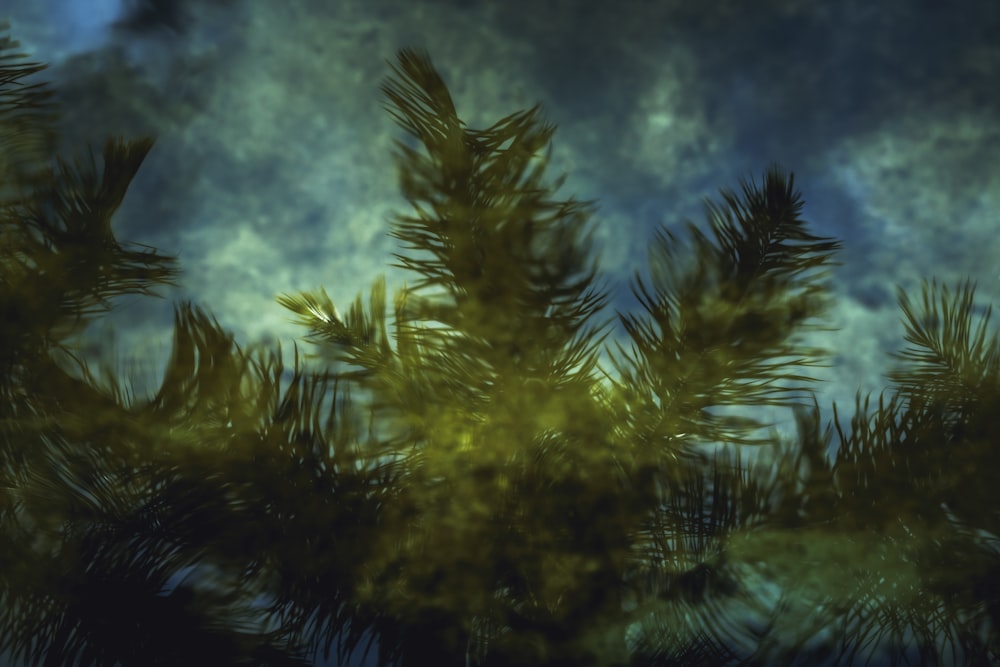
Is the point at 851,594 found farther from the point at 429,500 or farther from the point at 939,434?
the point at 429,500

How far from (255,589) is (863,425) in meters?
0.35

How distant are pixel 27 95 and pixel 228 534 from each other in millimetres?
293

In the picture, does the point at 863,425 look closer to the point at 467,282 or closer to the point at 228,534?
the point at 467,282

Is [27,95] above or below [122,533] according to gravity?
above

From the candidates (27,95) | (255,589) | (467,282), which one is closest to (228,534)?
(255,589)

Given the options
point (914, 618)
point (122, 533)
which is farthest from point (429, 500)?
point (914, 618)

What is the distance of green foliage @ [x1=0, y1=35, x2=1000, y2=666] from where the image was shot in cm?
47

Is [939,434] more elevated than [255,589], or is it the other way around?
[939,434]

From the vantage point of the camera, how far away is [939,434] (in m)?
0.48

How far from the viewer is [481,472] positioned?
0.48m

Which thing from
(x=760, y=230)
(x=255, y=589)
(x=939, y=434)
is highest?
(x=760, y=230)

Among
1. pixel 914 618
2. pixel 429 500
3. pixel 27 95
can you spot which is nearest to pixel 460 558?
pixel 429 500

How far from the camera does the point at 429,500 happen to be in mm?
473

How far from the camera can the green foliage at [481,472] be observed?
465mm
